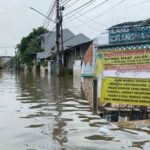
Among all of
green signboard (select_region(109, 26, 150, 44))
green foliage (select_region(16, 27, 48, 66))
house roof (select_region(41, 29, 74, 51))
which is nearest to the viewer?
green signboard (select_region(109, 26, 150, 44))

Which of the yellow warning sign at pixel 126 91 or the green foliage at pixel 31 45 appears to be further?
the green foliage at pixel 31 45

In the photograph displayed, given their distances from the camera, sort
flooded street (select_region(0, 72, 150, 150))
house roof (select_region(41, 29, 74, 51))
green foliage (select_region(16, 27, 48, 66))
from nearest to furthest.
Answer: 1. flooded street (select_region(0, 72, 150, 150))
2. house roof (select_region(41, 29, 74, 51))
3. green foliage (select_region(16, 27, 48, 66))

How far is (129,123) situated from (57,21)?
33666 millimetres

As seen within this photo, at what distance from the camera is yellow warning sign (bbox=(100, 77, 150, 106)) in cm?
912

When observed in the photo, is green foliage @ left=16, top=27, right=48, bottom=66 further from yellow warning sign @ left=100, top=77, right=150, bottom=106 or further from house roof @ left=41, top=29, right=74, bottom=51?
yellow warning sign @ left=100, top=77, right=150, bottom=106

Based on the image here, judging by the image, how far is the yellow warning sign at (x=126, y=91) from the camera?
29.9ft

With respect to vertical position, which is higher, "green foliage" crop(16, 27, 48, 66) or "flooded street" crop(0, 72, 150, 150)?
"green foliage" crop(16, 27, 48, 66)

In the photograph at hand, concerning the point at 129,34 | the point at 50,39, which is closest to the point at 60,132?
the point at 129,34

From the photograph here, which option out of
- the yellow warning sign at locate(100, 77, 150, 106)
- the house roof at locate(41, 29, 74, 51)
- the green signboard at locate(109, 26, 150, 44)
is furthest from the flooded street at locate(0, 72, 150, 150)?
the house roof at locate(41, 29, 74, 51)

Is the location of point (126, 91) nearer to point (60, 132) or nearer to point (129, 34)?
point (129, 34)

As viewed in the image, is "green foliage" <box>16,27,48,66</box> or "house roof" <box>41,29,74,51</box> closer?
"house roof" <box>41,29,74,51</box>

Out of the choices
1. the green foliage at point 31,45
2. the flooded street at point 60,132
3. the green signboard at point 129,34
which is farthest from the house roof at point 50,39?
the green signboard at point 129,34

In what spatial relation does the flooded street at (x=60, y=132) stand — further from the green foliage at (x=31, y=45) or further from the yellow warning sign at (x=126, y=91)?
the green foliage at (x=31, y=45)

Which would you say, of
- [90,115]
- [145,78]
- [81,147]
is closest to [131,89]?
[145,78]
